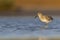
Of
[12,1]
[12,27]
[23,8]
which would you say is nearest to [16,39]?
[12,27]

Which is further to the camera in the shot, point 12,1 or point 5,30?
point 12,1

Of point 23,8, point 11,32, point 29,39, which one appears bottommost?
point 29,39

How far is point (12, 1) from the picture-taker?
17828mm

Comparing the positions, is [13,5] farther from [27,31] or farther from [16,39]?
[16,39]

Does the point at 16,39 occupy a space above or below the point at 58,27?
below

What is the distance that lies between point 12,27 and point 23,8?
6.22 m

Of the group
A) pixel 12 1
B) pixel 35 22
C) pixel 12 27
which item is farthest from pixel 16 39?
pixel 12 1

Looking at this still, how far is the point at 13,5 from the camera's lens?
17312mm

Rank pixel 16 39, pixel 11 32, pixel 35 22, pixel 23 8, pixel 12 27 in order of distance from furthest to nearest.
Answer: pixel 23 8, pixel 35 22, pixel 12 27, pixel 11 32, pixel 16 39

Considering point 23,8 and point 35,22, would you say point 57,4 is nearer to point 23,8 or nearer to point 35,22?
point 23,8

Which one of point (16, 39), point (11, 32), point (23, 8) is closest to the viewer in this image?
point (16, 39)

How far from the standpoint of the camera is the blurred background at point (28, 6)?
16312 millimetres

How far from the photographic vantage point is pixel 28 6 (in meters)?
17.3

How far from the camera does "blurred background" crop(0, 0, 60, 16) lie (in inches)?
642
